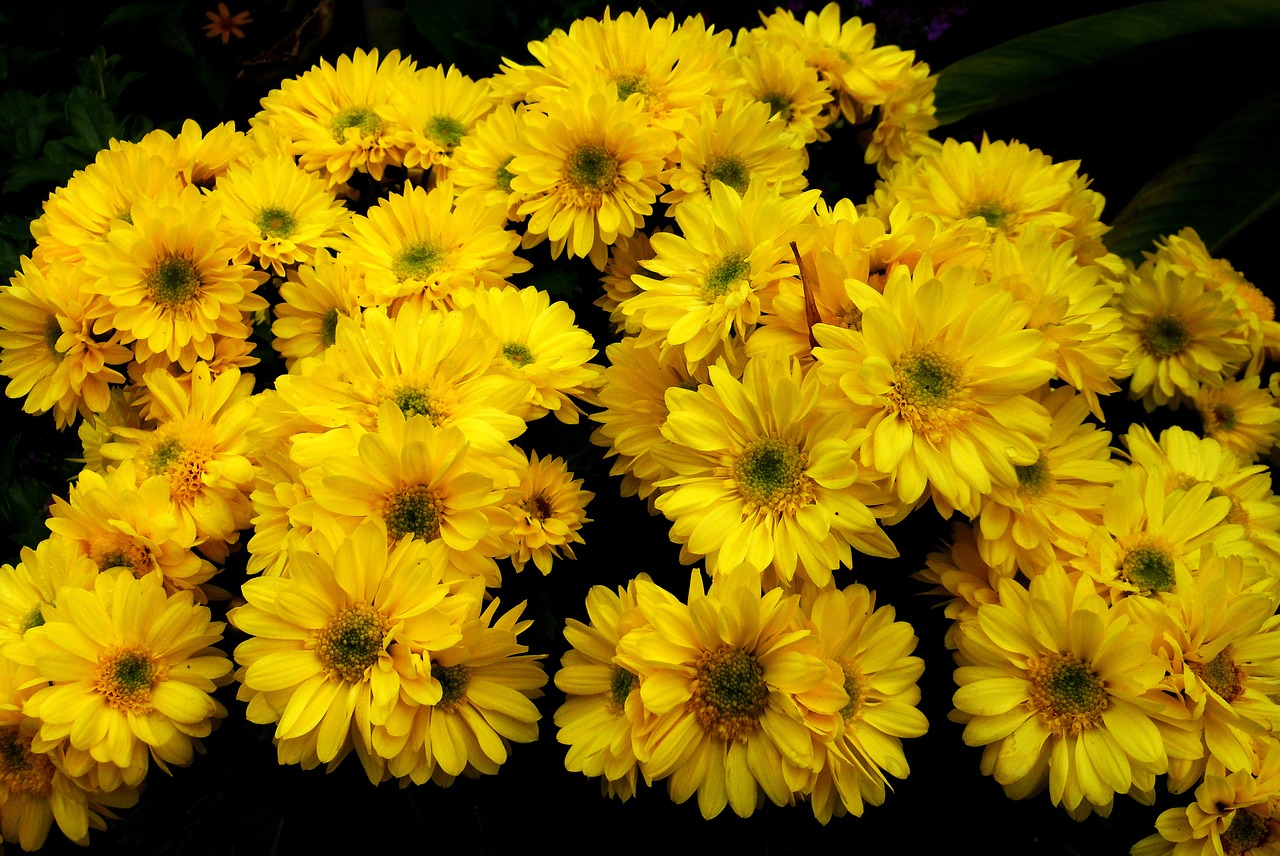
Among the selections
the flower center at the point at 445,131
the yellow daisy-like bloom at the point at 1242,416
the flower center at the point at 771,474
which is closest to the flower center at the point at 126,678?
the flower center at the point at 771,474

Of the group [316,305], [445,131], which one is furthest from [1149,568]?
[445,131]

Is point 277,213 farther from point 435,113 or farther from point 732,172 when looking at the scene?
point 732,172

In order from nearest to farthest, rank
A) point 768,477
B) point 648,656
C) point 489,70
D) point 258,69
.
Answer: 1. point 648,656
2. point 768,477
3. point 489,70
4. point 258,69

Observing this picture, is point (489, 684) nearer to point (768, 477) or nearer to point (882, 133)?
point (768, 477)

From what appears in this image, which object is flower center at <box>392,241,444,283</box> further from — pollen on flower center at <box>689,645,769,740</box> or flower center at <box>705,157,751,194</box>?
pollen on flower center at <box>689,645,769,740</box>

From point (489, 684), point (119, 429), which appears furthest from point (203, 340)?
point (489, 684)
